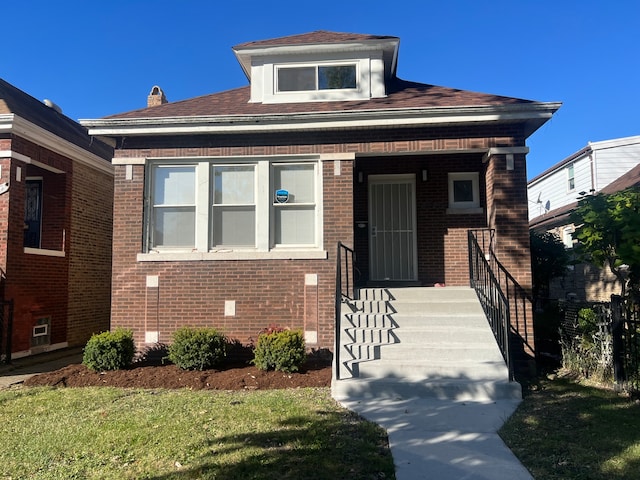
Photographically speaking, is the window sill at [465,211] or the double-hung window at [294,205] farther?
the window sill at [465,211]

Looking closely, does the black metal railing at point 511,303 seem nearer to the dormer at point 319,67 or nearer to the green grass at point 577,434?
the green grass at point 577,434

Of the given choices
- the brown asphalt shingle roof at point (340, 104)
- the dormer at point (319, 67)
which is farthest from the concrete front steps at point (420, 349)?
the dormer at point (319, 67)

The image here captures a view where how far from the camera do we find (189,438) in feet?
13.9

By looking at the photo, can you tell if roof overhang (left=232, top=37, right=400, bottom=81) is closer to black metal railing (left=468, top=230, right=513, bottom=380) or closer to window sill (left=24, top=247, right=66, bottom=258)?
black metal railing (left=468, top=230, right=513, bottom=380)

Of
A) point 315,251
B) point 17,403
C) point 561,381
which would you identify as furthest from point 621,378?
point 17,403

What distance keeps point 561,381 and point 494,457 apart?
3.19m

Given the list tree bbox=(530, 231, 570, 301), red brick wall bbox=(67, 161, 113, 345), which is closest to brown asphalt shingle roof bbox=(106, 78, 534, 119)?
red brick wall bbox=(67, 161, 113, 345)

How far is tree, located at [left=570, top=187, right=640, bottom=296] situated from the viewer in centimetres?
650

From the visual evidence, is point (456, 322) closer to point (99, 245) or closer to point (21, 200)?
point (21, 200)

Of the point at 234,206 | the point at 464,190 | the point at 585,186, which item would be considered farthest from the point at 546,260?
the point at 585,186

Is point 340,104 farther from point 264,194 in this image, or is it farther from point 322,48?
point 264,194

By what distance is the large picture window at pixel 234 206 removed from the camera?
26.1 feet

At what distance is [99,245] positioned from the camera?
1136 cm

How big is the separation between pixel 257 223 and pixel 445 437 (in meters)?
4.71
